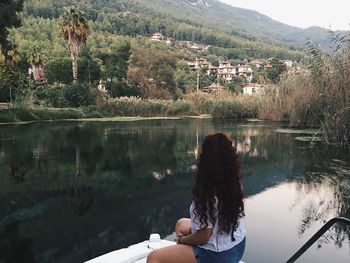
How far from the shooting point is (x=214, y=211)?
2457 mm

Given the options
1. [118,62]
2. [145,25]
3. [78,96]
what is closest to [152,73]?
[118,62]

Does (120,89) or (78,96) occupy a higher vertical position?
(120,89)

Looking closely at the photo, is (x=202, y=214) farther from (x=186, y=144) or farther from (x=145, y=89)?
(x=145, y=89)

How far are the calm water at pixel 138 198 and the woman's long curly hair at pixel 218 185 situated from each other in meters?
2.12

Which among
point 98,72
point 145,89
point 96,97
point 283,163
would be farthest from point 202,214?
point 145,89

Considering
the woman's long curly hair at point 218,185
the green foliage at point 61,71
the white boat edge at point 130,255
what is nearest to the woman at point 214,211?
the woman's long curly hair at point 218,185

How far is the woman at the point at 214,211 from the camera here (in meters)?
2.42

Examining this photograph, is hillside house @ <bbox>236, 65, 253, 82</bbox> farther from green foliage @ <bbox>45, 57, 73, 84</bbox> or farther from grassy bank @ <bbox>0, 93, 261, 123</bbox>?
grassy bank @ <bbox>0, 93, 261, 123</bbox>

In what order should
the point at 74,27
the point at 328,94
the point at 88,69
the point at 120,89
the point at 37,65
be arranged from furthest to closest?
the point at 37,65 → the point at 120,89 → the point at 88,69 → the point at 74,27 → the point at 328,94

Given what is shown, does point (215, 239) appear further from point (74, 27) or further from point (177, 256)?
point (74, 27)

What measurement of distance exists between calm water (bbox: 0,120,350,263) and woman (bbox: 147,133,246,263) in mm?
2014

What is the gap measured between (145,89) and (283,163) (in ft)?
105

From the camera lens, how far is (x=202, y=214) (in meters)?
2.45

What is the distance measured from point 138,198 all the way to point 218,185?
4.59m
